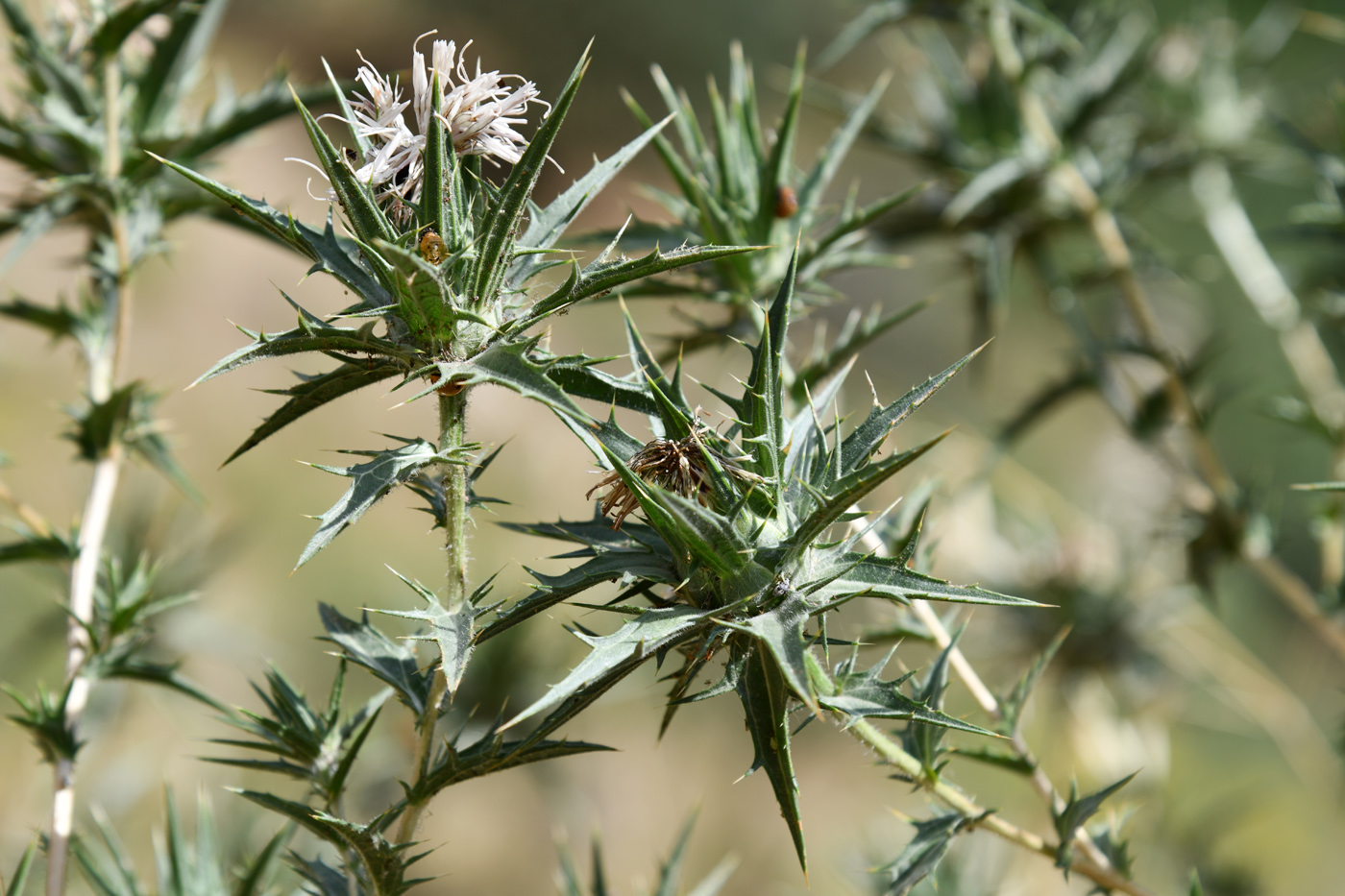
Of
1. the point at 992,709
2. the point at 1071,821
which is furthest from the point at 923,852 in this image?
the point at 992,709

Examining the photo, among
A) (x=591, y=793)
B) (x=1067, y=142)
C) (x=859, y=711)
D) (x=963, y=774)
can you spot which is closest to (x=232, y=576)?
(x=591, y=793)

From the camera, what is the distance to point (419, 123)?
0.89 meters

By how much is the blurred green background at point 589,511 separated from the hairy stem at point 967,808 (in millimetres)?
51

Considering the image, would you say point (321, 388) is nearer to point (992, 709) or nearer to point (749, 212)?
→ point (749, 212)

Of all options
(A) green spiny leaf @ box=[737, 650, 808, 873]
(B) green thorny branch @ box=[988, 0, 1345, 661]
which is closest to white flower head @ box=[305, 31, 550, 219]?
(A) green spiny leaf @ box=[737, 650, 808, 873]

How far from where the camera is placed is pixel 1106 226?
7.36 ft

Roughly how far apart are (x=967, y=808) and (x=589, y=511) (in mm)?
5827

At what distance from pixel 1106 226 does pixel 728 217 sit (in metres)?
1.31

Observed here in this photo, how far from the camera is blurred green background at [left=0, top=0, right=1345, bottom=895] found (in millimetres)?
2631

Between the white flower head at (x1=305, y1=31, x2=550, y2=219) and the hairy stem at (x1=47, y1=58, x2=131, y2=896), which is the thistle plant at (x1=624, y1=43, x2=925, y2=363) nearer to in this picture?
the white flower head at (x1=305, y1=31, x2=550, y2=219)

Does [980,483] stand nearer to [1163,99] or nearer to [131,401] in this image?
[1163,99]

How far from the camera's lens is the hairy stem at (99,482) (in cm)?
137

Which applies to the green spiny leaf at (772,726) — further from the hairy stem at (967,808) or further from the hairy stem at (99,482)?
the hairy stem at (99,482)

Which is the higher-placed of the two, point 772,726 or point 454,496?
point 454,496
